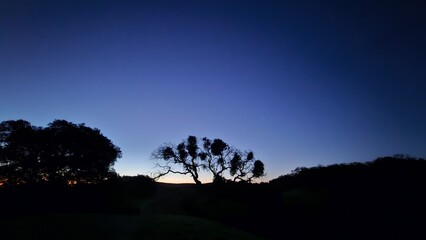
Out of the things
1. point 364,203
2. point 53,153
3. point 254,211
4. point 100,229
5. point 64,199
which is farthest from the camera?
point 53,153

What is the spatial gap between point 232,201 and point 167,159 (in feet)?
86.6

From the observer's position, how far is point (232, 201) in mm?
32219

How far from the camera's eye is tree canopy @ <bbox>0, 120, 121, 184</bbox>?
37312mm

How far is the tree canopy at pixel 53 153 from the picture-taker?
122 feet

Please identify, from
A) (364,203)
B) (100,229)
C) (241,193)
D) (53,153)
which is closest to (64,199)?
(53,153)

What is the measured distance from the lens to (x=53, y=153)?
3956 cm

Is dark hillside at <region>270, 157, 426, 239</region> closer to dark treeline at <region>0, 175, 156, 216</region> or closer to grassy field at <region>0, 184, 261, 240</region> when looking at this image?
grassy field at <region>0, 184, 261, 240</region>

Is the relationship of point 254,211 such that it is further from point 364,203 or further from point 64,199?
point 64,199

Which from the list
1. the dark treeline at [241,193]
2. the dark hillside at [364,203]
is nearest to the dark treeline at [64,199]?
the dark treeline at [241,193]

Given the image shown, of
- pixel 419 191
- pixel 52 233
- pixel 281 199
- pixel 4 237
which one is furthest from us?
pixel 281 199

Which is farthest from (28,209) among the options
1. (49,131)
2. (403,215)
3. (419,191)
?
(419,191)

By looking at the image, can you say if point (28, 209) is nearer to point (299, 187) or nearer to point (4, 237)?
point (4, 237)

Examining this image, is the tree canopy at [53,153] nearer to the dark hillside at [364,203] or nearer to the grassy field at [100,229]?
the grassy field at [100,229]

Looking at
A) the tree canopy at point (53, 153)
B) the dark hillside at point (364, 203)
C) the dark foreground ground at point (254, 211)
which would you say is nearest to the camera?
the dark foreground ground at point (254, 211)
